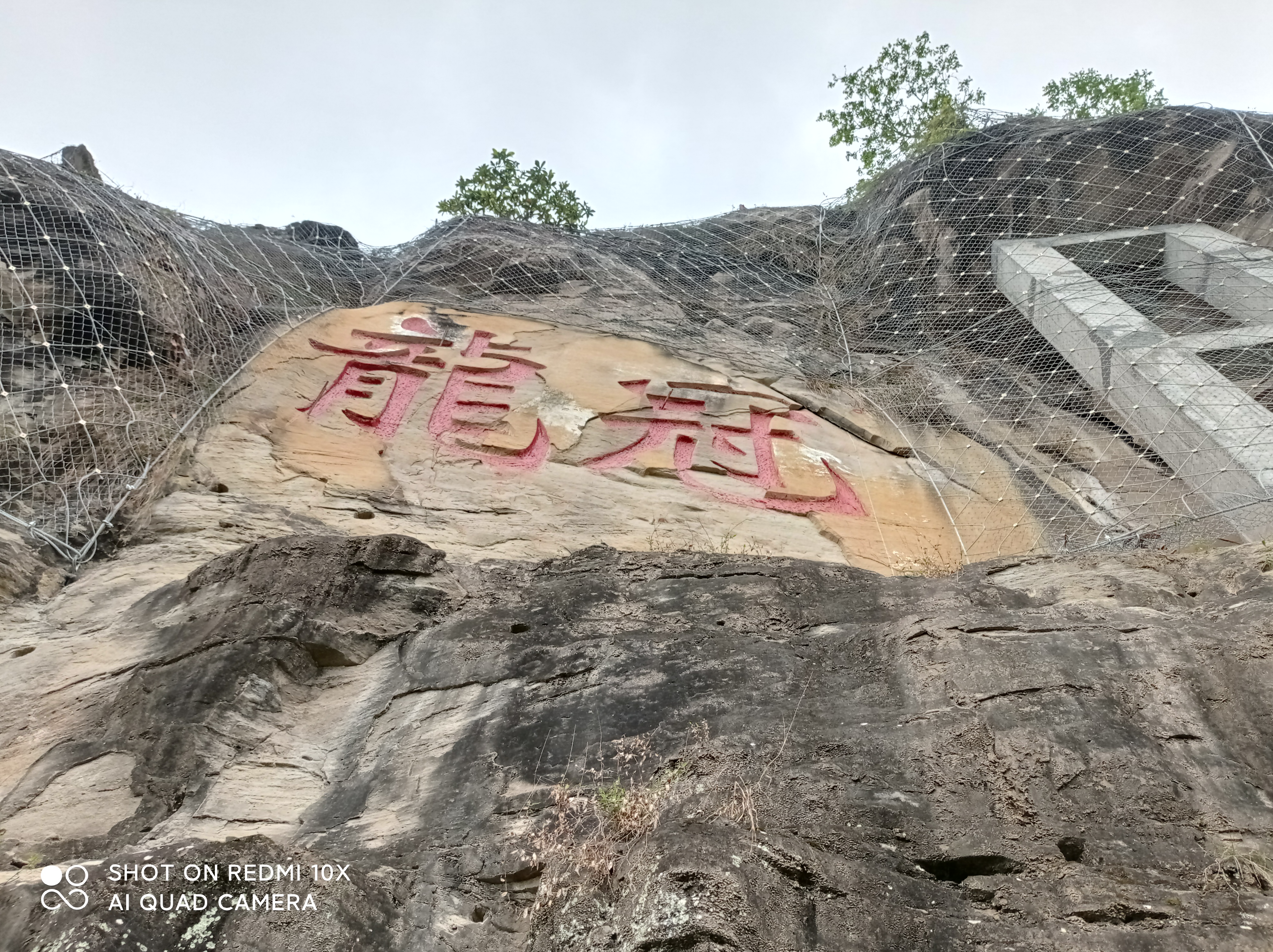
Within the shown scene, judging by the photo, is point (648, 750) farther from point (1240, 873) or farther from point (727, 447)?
point (727, 447)

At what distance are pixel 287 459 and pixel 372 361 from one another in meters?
1.62

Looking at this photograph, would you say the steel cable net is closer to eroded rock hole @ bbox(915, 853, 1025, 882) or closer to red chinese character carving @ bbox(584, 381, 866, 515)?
red chinese character carving @ bbox(584, 381, 866, 515)

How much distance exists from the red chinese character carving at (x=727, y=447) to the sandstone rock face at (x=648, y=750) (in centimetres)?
179

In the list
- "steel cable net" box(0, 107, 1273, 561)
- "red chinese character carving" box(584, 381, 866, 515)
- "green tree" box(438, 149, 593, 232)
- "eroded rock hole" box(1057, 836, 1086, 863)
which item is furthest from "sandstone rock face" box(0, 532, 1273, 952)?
"green tree" box(438, 149, 593, 232)

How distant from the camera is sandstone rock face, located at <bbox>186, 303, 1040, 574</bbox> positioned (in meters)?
5.52

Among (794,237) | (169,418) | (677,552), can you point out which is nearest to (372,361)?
(169,418)

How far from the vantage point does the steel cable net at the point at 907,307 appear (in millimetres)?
5973

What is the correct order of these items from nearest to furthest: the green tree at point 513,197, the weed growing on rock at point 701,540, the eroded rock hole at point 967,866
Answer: the eroded rock hole at point 967,866, the weed growing on rock at point 701,540, the green tree at point 513,197

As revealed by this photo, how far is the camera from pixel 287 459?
570cm

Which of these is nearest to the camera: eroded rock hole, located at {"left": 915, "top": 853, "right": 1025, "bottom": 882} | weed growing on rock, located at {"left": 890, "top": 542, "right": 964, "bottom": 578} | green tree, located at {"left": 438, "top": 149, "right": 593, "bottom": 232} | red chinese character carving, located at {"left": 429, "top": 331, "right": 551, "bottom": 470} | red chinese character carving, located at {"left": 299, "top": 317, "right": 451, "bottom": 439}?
eroded rock hole, located at {"left": 915, "top": 853, "right": 1025, "bottom": 882}

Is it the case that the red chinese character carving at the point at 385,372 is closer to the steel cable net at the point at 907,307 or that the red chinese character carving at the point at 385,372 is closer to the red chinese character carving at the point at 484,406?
the red chinese character carving at the point at 484,406

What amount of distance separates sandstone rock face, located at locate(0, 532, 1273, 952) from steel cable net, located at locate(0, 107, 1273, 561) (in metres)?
1.59

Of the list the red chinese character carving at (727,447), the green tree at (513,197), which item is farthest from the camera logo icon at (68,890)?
the green tree at (513,197)

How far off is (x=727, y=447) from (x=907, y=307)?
3670 millimetres
